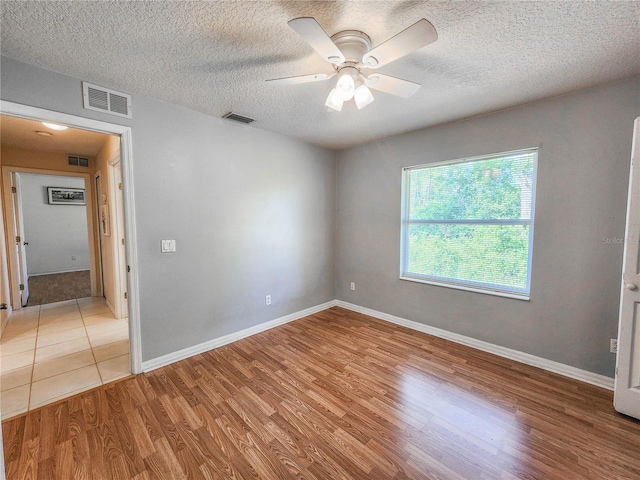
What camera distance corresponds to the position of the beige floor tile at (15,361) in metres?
2.41

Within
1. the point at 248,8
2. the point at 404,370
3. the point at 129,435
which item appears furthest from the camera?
the point at 404,370

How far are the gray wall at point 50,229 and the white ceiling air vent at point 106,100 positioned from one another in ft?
18.8

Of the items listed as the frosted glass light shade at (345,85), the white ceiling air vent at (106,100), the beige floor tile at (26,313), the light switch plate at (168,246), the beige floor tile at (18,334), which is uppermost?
the white ceiling air vent at (106,100)

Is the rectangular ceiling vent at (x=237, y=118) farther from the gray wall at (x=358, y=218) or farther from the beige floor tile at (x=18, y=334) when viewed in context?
the beige floor tile at (x=18, y=334)

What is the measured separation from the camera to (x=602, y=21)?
4.66 feet

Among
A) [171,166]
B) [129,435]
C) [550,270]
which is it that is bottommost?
[129,435]

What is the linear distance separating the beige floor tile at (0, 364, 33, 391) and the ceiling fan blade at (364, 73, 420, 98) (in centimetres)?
365

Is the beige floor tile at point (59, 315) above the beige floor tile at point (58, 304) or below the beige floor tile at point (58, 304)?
below

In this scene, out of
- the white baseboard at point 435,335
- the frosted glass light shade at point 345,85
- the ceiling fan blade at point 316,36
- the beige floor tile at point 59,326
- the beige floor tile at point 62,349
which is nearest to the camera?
the ceiling fan blade at point 316,36

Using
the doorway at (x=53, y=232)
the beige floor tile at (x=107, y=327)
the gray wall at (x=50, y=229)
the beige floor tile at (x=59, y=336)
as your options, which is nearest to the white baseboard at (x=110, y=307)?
the beige floor tile at (x=107, y=327)

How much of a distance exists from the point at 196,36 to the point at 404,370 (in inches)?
119

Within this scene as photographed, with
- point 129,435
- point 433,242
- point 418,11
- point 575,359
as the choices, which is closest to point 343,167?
point 433,242

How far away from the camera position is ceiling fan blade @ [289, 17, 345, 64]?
1162mm

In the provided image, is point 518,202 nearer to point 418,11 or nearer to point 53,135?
point 418,11
